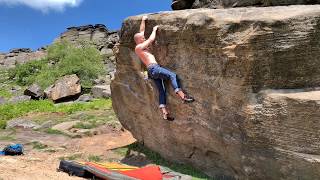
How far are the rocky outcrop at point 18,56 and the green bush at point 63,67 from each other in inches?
758

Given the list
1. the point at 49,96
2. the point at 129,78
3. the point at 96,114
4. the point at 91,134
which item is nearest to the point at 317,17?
the point at 129,78

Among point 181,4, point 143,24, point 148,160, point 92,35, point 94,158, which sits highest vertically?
point 92,35

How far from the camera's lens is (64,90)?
3759 centimetres

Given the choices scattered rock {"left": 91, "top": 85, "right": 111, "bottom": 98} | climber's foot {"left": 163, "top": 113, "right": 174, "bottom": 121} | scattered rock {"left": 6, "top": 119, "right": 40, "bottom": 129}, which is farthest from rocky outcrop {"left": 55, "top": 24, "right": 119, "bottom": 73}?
climber's foot {"left": 163, "top": 113, "right": 174, "bottom": 121}

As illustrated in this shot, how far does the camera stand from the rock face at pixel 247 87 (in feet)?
34.9

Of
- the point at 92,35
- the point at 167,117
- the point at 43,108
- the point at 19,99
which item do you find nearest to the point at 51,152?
the point at 167,117

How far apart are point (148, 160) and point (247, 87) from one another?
5.73 m

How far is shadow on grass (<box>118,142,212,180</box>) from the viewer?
551 inches

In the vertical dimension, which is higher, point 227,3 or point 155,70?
point 227,3

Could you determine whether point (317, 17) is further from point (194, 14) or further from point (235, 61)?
point (194, 14)

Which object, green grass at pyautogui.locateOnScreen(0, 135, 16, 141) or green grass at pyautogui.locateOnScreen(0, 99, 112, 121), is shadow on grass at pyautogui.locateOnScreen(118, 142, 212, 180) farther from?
green grass at pyautogui.locateOnScreen(0, 99, 112, 121)

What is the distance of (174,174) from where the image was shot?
13.8 m

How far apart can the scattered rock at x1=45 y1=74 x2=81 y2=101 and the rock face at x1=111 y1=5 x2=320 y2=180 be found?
23.7 m

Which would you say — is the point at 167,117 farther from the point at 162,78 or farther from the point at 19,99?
the point at 19,99
